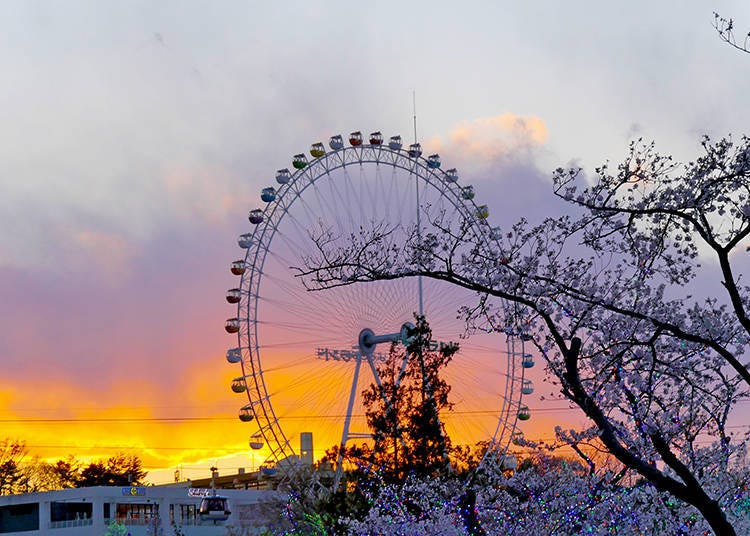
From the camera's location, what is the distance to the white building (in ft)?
179

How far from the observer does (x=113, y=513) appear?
56.5 metres

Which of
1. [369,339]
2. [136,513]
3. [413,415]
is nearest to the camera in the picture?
[413,415]

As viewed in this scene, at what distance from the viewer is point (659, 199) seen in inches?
421

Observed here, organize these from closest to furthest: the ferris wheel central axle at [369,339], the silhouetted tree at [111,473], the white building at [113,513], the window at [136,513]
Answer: the ferris wheel central axle at [369,339] → the white building at [113,513] → the window at [136,513] → the silhouetted tree at [111,473]

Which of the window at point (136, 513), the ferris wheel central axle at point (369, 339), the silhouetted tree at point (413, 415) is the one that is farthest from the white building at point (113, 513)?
the silhouetted tree at point (413, 415)

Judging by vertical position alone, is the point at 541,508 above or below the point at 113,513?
below

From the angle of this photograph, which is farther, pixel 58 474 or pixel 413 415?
pixel 58 474

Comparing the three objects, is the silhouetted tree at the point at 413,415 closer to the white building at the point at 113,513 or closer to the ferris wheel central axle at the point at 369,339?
the ferris wheel central axle at the point at 369,339

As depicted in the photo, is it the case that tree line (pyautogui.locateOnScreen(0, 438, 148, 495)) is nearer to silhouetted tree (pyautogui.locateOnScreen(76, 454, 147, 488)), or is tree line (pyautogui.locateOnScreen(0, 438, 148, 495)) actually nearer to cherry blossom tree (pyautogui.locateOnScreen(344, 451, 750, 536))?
silhouetted tree (pyautogui.locateOnScreen(76, 454, 147, 488))

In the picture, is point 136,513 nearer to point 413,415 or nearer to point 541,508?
point 413,415

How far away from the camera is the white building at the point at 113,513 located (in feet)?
179

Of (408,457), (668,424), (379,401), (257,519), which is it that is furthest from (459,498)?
(257,519)

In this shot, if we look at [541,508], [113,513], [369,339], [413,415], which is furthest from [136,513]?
[541,508]

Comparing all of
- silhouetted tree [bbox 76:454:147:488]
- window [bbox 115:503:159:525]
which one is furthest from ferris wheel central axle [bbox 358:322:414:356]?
silhouetted tree [bbox 76:454:147:488]
